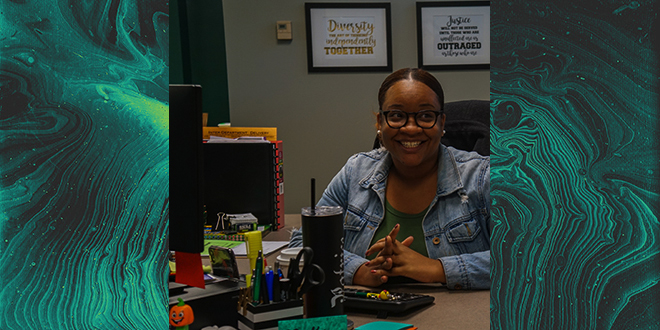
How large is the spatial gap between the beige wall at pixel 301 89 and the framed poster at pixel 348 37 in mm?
44

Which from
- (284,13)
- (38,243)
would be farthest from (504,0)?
(284,13)

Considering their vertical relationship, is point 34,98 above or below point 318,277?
above

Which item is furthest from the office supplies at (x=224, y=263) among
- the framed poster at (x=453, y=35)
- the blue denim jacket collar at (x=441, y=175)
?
the framed poster at (x=453, y=35)

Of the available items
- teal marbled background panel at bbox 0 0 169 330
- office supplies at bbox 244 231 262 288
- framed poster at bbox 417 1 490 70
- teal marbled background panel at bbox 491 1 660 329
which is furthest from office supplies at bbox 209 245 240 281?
framed poster at bbox 417 1 490 70

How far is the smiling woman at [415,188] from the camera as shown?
1.41 m

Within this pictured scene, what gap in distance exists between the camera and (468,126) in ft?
6.19

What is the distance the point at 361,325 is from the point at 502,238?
404 mm

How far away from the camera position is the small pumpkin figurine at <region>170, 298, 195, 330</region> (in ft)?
2.59

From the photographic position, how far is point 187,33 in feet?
10.1

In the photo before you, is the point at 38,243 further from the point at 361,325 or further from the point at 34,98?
the point at 361,325

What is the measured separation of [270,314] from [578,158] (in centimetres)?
49

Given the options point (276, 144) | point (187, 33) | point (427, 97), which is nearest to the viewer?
point (427, 97)

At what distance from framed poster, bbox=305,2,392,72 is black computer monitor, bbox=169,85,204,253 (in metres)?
2.42

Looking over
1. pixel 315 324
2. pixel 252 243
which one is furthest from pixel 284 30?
pixel 315 324
